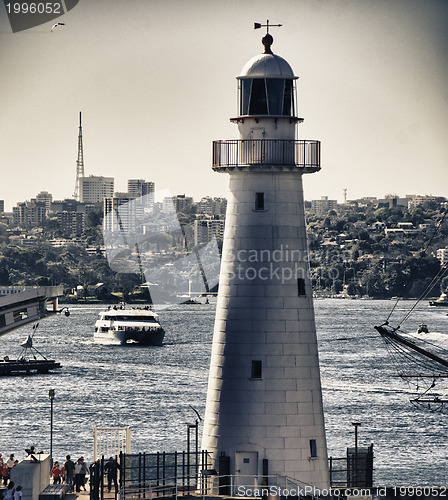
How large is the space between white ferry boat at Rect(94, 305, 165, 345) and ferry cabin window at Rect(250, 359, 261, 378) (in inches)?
5256

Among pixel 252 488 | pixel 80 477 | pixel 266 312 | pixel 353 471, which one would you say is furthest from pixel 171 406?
pixel 266 312

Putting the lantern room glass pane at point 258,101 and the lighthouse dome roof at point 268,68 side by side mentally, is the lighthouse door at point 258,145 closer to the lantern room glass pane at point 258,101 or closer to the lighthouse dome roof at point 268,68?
the lantern room glass pane at point 258,101

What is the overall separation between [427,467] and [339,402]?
2704cm

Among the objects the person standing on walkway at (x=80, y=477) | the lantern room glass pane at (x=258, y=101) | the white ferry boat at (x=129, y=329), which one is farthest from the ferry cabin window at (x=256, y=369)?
the white ferry boat at (x=129, y=329)

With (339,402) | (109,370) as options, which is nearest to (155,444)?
(339,402)

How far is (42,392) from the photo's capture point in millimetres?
105375

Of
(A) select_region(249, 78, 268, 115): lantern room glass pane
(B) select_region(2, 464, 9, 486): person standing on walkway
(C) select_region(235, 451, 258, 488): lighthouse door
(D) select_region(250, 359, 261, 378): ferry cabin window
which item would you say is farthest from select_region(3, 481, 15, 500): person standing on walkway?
(A) select_region(249, 78, 268, 115): lantern room glass pane

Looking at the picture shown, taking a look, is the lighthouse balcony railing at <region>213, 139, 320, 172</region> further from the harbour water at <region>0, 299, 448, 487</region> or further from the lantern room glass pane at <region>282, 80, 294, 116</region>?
the harbour water at <region>0, 299, 448, 487</region>

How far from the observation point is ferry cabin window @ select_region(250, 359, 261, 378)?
28.3m

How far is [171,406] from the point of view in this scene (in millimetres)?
92562

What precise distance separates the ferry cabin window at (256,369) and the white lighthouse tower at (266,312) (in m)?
0.02

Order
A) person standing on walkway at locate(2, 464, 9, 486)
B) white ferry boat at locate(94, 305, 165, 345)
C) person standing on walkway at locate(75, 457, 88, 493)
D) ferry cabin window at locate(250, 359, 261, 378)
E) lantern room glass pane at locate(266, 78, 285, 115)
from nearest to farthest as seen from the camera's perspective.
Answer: ferry cabin window at locate(250, 359, 261, 378) < lantern room glass pane at locate(266, 78, 285, 115) < person standing on walkway at locate(75, 457, 88, 493) < person standing on walkway at locate(2, 464, 9, 486) < white ferry boat at locate(94, 305, 165, 345)

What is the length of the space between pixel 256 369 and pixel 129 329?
136m

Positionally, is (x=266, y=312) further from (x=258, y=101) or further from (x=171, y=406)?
(x=171, y=406)
